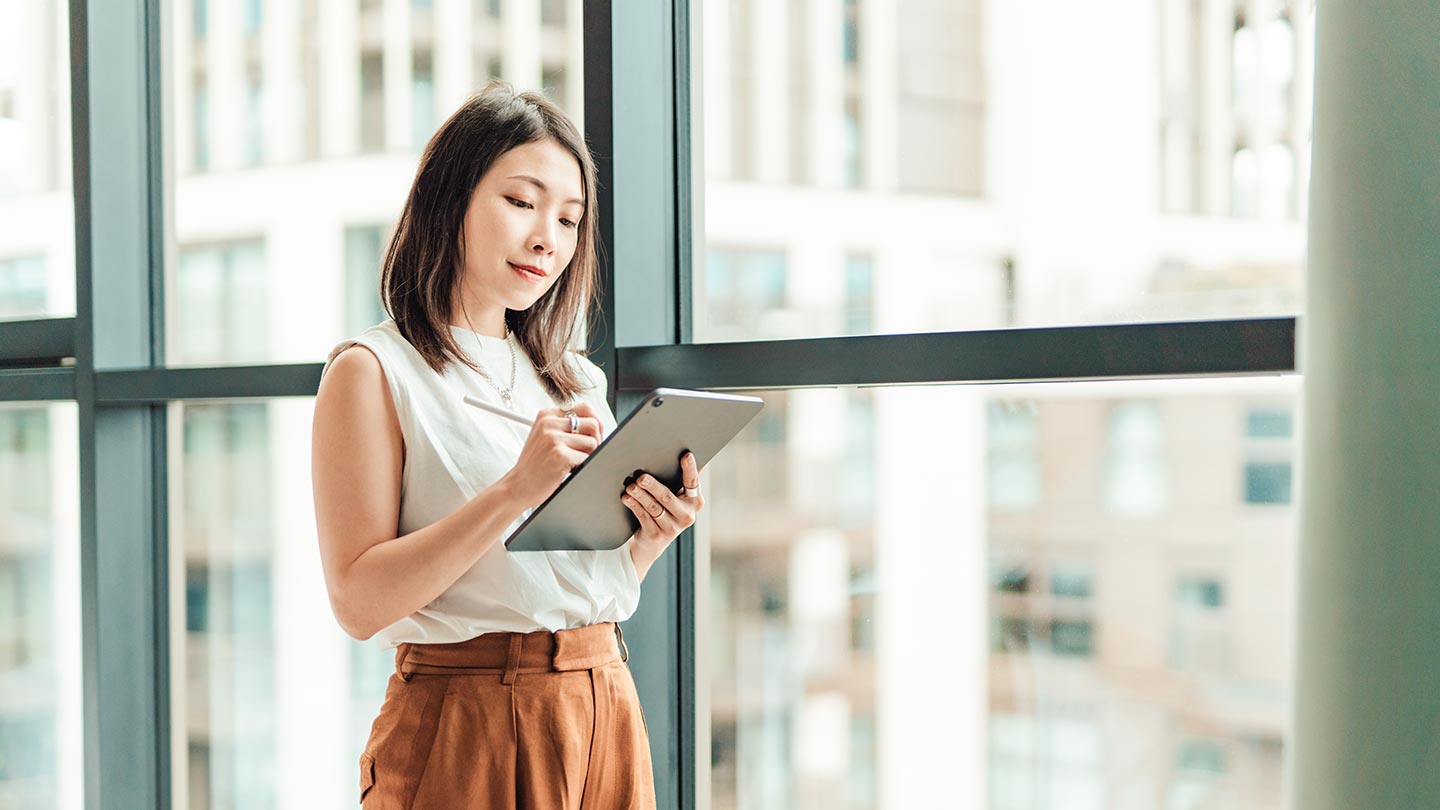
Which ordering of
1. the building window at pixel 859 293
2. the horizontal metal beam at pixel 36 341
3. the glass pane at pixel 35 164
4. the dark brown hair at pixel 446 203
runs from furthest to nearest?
the glass pane at pixel 35 164 < the horizontal metal beam at pixel 36 341 < the building window at pixel 859 293 < the dark brown hair at pixel 446 203

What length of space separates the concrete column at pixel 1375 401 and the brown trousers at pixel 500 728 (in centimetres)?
75

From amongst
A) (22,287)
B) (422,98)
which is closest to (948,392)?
(422,98)

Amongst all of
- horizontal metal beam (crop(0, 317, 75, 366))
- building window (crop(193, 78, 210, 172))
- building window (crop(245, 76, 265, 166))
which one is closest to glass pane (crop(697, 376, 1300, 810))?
building window (crop(245, 76, 265, 166))

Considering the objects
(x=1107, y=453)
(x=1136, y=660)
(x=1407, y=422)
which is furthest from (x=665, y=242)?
(x=1407, y=422)

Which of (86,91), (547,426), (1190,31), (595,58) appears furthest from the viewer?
(86,91)

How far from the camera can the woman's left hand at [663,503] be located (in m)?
1.28

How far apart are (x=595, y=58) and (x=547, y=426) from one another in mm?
726

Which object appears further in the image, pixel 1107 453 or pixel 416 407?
pixel 1107 453

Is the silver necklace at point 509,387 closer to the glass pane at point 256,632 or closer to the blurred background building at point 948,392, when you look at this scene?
the blurred background building at point 948,392

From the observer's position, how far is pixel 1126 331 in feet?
4.31

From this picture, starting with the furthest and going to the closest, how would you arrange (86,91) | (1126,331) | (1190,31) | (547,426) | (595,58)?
(86,91) → (595,58) → (1190,31) → (1126,331) → (547,426)

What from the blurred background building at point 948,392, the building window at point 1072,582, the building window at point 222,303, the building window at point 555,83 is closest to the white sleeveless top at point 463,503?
the blurred background building at point 948,392

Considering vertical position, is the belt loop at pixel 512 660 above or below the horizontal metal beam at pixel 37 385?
below

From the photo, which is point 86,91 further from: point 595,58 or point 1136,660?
point 1136,660
